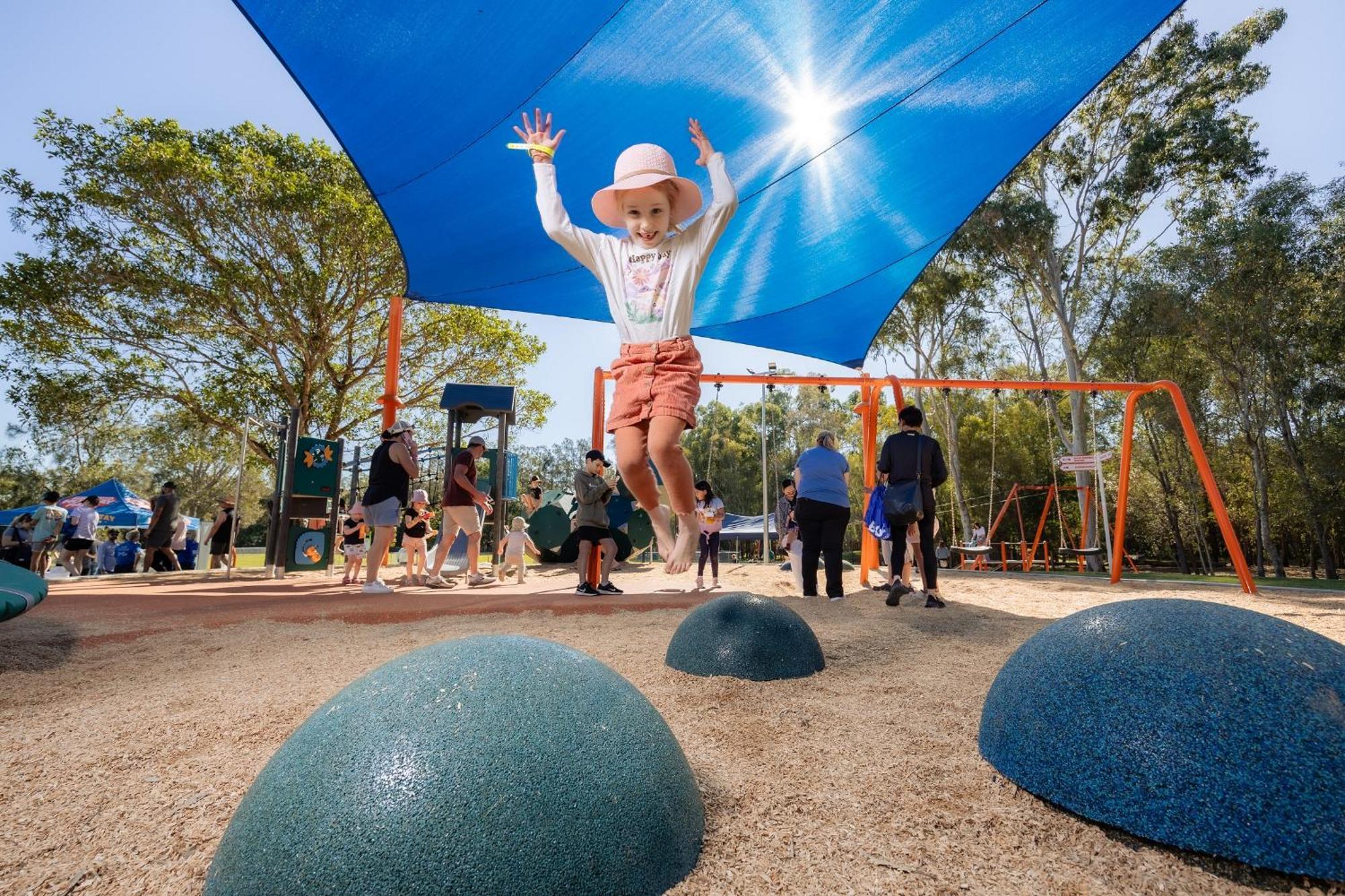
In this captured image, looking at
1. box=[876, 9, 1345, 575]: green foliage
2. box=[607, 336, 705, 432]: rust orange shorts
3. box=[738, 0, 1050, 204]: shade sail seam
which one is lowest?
box=[607, 336, 705, 432]: rust orange shorts

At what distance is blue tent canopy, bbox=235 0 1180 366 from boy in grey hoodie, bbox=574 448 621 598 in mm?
2094

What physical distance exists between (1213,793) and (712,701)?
71.9 inches

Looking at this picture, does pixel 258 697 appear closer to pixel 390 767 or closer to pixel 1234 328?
pixel 390 767

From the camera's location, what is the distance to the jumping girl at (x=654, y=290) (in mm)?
2695

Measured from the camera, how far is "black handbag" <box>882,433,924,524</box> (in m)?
5.71

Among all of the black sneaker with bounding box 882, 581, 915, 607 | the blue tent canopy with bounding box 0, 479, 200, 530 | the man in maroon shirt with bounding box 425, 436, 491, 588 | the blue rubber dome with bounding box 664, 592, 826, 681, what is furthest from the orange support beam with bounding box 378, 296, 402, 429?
the blue tent canopy with bounding box 0, 479, 200, 530

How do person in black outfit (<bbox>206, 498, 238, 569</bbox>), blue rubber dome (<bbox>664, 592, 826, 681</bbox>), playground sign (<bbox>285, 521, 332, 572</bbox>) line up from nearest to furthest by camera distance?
blue rubber dome (<bbox>664, 592, 826, 681</bbox>), person in black outfit (<bbox>206, 498, 238, 569</bbox>), playground sign (<bbox>285, 521, 332, 572</bbox>)

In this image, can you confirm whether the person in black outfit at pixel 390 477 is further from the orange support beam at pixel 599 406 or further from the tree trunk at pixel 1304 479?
the tree trunk at pixel 1304 479

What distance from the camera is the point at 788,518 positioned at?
938cm

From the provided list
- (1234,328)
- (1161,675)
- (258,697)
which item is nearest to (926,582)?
(1161,675)

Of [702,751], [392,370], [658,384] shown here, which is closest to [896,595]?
[702,751]

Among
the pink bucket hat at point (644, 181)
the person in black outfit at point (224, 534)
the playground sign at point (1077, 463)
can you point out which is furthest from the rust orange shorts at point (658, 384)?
the playground sign at point (1077, 463)

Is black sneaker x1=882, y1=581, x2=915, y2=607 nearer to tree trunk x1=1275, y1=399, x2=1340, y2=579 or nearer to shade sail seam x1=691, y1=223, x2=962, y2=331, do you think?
shade sail seam x1=691, y1=223, x2=962, y2=331

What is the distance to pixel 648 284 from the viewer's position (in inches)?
113
